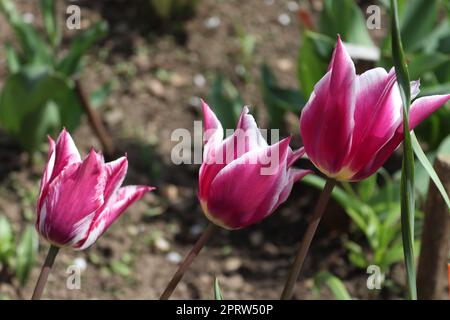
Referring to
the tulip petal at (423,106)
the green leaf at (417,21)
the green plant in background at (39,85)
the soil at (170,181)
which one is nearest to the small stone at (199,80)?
the soil at (170,181)

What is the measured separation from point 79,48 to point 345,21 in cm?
72

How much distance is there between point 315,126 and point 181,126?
1950 mm

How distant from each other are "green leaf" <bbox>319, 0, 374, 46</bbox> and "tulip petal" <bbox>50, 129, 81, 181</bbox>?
5.05 ft

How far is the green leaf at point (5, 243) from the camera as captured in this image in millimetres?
2127

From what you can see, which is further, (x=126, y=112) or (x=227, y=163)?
(x=126, y=112)

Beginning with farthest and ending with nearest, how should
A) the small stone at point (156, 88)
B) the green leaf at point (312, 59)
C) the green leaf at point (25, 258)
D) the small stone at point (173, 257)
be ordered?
the small stone at point (156, 88), the small stone at point (173, 257), the green leaf at point (312, 59), the green leaf at point (25, 258)

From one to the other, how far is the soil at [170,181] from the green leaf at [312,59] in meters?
0.31

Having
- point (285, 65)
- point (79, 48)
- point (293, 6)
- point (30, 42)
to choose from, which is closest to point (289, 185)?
point (79, 48)

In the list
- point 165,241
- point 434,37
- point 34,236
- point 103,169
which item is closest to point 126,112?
point 165,241

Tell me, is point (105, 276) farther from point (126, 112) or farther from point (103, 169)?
point (103, 169)

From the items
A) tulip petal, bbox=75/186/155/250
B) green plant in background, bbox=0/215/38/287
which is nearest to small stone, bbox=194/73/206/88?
green plant in background, bbox=0/215/38/287

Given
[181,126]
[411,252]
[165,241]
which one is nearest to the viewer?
[411,252]

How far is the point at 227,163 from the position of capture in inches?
33.9

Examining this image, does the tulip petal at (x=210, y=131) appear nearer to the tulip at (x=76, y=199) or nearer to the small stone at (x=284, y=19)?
the tulip at (x=76, y=199)
